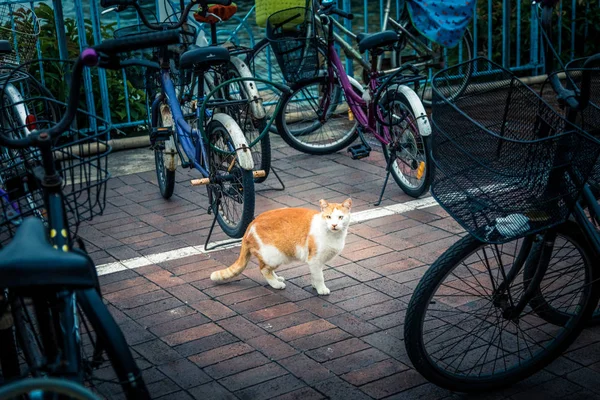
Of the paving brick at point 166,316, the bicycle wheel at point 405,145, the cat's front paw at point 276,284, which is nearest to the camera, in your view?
the paving brick at point 166,316

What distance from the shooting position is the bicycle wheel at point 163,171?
6.68 meters

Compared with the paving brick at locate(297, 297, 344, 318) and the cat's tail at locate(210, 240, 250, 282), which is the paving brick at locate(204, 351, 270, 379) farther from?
the cat's tail at locate(210, 240, 250, 282)

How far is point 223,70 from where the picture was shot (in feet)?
21.0

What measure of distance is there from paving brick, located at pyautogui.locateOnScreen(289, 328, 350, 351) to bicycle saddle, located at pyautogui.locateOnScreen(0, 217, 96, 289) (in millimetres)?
2036

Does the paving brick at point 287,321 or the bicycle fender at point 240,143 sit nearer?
the paving brick at point 287,321

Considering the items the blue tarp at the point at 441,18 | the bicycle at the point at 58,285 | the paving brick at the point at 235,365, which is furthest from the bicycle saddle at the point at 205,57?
the blue tarp at the point at 441,18

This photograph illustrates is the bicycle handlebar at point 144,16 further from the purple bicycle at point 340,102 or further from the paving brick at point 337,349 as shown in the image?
the paving brick at point 337,349

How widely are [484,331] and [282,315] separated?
118 cm

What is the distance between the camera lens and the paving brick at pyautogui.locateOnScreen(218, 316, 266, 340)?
4.60m

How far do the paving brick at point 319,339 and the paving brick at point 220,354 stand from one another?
0.25 m

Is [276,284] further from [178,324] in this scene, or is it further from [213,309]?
[178,324]

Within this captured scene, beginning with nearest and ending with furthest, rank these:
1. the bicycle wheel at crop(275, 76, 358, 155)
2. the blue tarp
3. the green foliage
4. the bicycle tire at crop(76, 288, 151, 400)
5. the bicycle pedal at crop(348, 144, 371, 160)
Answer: the bicycle tire at crop(76, 288, 151, 400), the bicycle pedal at crop(348, 144, 371, 160), the bicycle wheel at crop(275, 76, 358, 155), the blue tarp, the green foliage

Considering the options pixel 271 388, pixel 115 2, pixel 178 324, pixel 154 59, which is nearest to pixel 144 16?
pixel 115 2

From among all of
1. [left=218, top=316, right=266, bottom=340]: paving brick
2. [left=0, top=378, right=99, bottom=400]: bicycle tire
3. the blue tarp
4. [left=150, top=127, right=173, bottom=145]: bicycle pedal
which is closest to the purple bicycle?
the blue tarp
